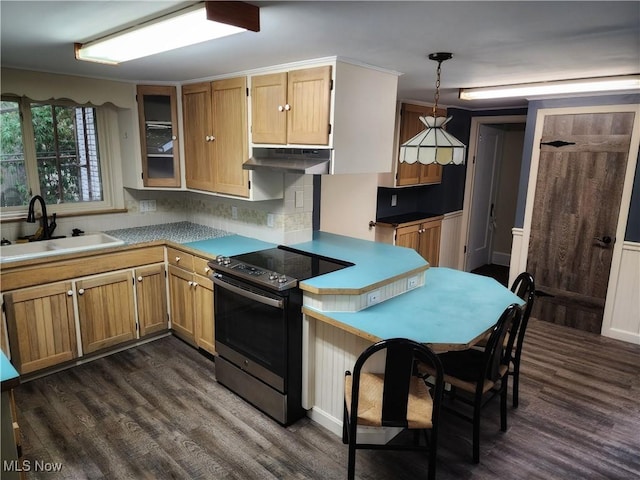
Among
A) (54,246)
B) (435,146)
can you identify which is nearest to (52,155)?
(54,246)

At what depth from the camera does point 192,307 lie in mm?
3338

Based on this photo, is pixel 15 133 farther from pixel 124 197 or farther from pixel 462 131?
pixel 462 131

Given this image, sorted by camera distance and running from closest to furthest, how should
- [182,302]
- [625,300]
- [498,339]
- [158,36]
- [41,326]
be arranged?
[158,36]
[498,339]
[41,326]
[182,302]
[625,300]

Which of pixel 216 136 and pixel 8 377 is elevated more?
pixel 216 136

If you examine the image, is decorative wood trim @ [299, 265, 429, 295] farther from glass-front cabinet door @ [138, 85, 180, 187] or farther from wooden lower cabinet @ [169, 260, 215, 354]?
glass-front cabinet door @ [138, 85, 180, 187]

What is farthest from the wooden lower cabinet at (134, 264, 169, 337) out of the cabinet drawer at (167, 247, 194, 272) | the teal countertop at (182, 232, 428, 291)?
the teal countertop at (182, 232, 428, 291)

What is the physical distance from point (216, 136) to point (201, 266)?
3.39 feet

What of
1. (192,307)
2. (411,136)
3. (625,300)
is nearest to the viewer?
(192,307)

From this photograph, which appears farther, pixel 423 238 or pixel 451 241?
pixel 451 241

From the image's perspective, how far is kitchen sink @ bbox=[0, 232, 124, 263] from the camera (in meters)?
2.91

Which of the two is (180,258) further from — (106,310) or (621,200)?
(621,200)

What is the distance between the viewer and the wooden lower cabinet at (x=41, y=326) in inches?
110

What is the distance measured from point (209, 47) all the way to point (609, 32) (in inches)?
76.0

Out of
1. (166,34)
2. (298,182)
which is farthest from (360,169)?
(166,34)
